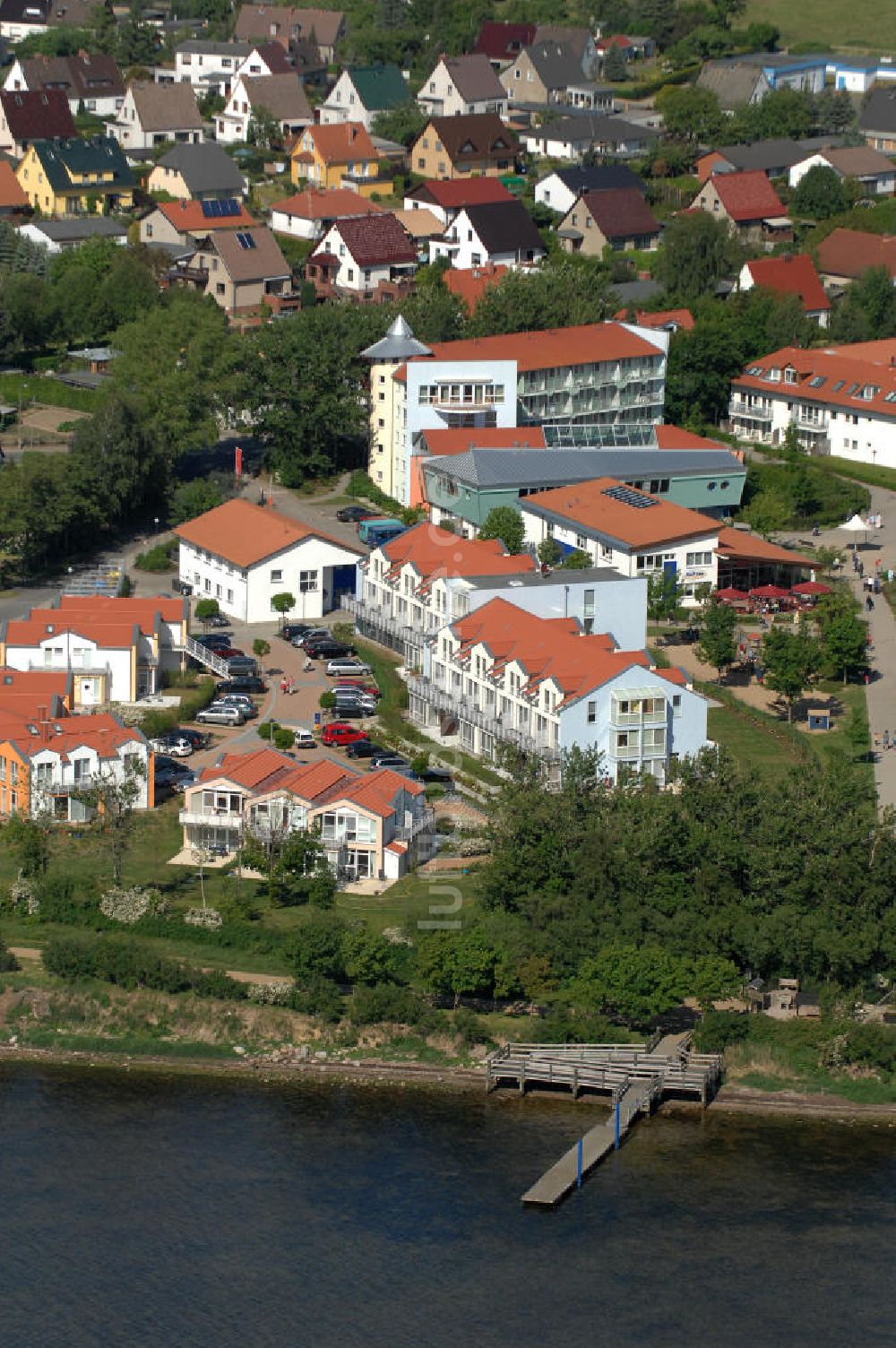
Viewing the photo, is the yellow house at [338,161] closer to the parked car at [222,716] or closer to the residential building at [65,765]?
the parked car at [222,716]

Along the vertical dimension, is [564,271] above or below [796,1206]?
above

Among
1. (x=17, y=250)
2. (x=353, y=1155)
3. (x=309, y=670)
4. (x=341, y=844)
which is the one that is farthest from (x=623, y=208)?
(x=353, y=1155)

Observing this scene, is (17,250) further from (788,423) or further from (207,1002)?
(207,1002)

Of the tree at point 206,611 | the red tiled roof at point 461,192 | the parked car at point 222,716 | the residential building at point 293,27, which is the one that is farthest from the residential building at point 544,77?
the parked car at point 222,716

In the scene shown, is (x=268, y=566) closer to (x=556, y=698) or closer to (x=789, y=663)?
(x=556, y=698)

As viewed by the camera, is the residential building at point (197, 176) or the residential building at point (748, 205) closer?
the residential building at point (748, 205)

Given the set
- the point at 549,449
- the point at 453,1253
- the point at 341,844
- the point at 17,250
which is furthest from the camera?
the point at 17,250

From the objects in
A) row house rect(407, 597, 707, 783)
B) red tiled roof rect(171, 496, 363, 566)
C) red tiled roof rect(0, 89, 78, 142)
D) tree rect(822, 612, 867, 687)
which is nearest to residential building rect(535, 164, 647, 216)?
red tiled roof rect(0, 89, 78, 142)

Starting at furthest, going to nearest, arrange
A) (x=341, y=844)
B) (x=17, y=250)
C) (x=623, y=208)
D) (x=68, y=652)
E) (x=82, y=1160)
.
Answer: (x=623, y=208) < (x=17, y=250) < (x=68, y=652) < (x=341, y=844) < (x=82, y=1160)
